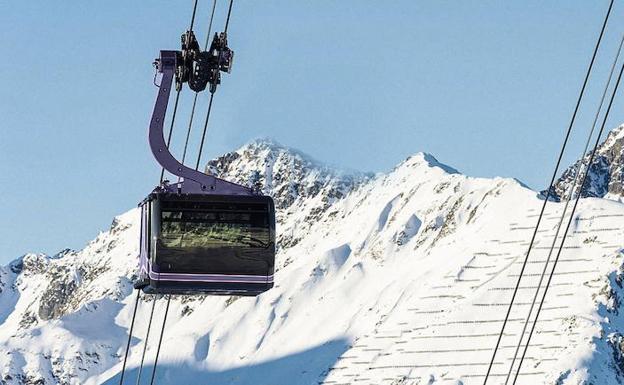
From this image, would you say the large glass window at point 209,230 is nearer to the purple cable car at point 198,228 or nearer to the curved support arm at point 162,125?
the purple cable car at point 198,228

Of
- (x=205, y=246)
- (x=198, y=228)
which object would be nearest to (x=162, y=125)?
(x=198, y=228)

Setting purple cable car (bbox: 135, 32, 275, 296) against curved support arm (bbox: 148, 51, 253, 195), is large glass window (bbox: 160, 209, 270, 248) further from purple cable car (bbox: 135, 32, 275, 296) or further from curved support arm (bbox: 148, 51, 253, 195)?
curved support arm (bbox: 148, 51, 253, 195)

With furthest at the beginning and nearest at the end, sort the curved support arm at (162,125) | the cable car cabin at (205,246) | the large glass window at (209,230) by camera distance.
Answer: the large glass window at (209,230) → the cable car cabin at (205,246) → the curved support arm at (162,125)

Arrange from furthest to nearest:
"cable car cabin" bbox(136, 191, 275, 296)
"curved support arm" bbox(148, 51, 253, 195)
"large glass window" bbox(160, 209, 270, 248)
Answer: "large glass window" bbox(160, 209, 270, 248) → "cable car cabin" bbox(136, 191, 275, 296) → "curved support arm" bbox(148, 51, 253, 195)

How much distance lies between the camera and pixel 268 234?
39.2 m

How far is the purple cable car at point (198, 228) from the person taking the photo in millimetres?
37625

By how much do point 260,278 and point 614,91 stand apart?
421 inches

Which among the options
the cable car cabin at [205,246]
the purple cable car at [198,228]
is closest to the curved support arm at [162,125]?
the purple cable car at [198,228]

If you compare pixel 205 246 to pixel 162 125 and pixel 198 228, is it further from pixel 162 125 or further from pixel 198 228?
pixel 162 125

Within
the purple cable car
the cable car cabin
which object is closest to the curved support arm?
the purple cable car

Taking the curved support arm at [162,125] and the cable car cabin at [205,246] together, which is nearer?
the curved support arm at [162,125]

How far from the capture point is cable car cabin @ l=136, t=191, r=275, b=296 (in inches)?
1499

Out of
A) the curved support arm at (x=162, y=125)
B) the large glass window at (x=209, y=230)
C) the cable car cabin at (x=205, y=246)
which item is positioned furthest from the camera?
the large glass window at (x=209, y=230)

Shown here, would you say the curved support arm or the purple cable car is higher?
the curved support arm
